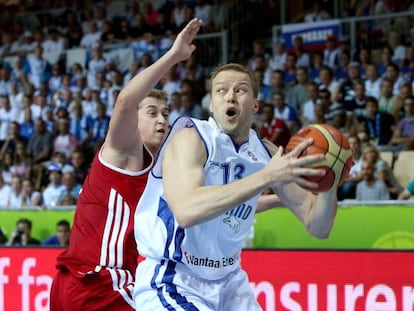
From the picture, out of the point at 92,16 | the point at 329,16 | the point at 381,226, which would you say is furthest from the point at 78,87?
the point at 381,226

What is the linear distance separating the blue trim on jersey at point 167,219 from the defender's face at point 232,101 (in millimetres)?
500

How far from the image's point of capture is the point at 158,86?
Result: 49.1 ft

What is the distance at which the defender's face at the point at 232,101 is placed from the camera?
4559 mm

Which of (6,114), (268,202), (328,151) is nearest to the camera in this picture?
(328,151)

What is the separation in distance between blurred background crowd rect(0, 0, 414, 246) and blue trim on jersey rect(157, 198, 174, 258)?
5634mm

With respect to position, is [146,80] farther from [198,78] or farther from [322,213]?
[198,78]

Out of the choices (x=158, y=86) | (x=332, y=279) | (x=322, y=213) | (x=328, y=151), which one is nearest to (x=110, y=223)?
(x=322, y=213)

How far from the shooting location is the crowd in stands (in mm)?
11992

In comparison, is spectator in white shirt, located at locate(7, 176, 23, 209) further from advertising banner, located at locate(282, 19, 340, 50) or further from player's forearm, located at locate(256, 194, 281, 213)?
player's forearm, located at locate(256, 194, 281, 213)

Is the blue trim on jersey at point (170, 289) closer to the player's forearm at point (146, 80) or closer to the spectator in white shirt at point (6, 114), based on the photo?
the player's forearm at point (146, 80)

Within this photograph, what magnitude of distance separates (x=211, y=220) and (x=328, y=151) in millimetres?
721

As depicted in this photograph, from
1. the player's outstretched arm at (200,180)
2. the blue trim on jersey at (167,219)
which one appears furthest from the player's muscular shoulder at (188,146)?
the blue trim on jersey at (167,219)

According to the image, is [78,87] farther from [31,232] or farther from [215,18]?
[31,232]

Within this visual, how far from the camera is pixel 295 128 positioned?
12.7 metres
